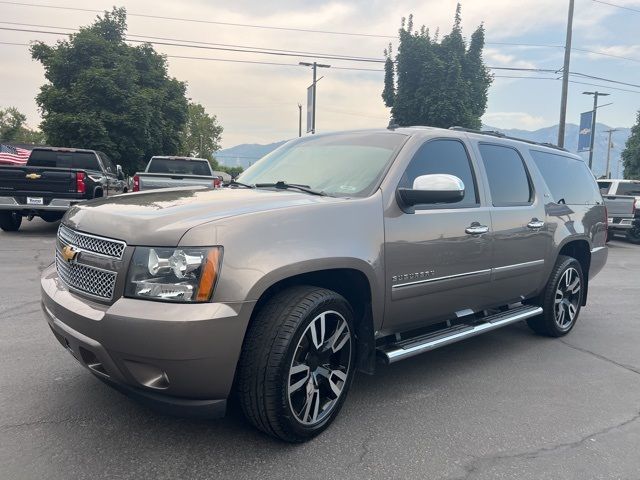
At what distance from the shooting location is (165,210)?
279cm

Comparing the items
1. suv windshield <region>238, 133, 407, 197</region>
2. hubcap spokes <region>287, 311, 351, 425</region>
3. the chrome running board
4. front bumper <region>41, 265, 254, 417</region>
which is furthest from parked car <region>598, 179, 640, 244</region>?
front bumper <region>41, 265, 254, 417</region>

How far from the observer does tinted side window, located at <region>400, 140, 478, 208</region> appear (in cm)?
364

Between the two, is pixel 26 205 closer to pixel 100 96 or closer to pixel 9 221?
pixel 9 221

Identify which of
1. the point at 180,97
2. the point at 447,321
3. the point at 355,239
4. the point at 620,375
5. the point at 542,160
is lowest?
the point at 620,375

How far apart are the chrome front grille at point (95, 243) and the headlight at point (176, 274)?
0.59 ft

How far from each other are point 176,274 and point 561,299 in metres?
4.12

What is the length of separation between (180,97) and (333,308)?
28.7 m

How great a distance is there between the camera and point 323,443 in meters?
2.94

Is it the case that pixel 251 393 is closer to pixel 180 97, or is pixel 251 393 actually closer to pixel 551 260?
pixel 551 260

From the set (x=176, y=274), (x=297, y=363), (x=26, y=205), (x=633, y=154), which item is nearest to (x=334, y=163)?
(x=297, y=363)

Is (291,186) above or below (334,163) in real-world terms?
below

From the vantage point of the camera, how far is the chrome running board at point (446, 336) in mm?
3354

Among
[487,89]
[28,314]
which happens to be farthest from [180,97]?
[28,314]

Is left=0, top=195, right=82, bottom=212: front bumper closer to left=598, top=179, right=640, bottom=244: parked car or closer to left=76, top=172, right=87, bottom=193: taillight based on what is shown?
left=76, top=172, right=87, bottom=193: taillight
